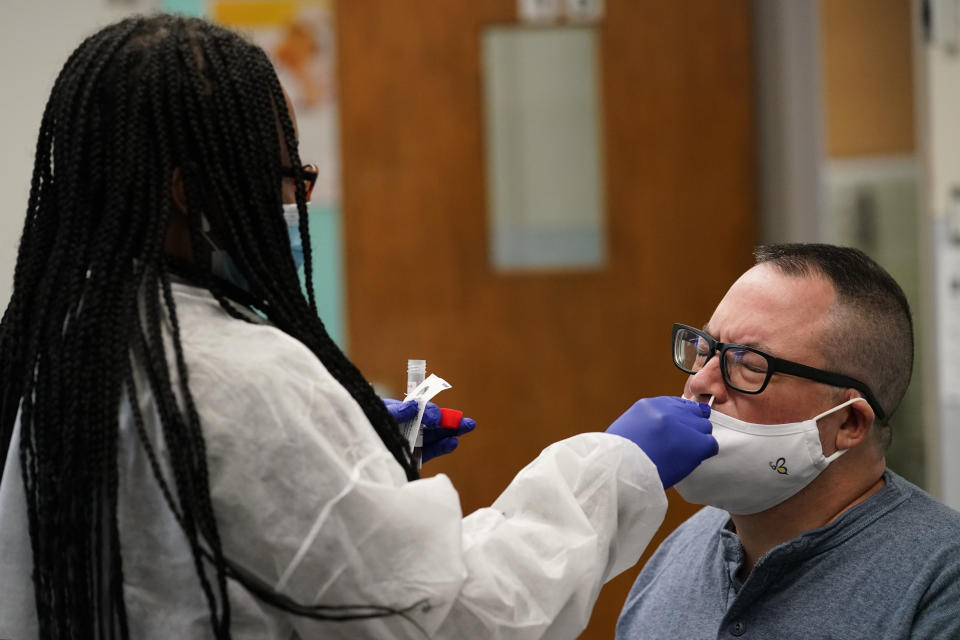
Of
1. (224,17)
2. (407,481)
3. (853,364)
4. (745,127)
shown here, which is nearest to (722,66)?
(745,127)

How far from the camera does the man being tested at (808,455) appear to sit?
1.36m

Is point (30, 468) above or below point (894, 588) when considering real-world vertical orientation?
above

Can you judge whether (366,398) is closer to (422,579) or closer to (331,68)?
(422,579)

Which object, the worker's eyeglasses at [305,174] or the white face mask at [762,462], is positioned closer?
the worker's eyeglasses at [305,174]

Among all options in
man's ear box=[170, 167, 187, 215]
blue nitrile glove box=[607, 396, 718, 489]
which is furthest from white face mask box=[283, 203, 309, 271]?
blue nitrile glove box=[607, 396, 718, 489]

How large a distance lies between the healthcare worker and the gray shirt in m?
0.38

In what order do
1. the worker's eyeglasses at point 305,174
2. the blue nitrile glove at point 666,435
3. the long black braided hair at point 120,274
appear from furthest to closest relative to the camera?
the blue nitrile glove at point 666,435 < the worker's eyeglasses at point 305,174 < the long black braided hair at point 120,274

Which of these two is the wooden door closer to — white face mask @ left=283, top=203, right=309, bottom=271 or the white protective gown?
white face mask @ left=283, top=203, right=309, bottom=271

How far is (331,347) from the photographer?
1.16 m

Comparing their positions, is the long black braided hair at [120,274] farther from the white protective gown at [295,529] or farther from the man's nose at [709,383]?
the man's nose at [709,383]

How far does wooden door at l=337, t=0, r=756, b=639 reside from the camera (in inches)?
120

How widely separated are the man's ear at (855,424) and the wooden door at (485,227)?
1.62 m

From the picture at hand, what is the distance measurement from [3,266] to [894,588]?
2.56 m

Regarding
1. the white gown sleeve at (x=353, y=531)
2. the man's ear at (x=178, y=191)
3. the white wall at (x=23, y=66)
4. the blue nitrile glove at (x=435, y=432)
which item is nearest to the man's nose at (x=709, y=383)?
the blue nitrile glove at (x=435, y=432)
